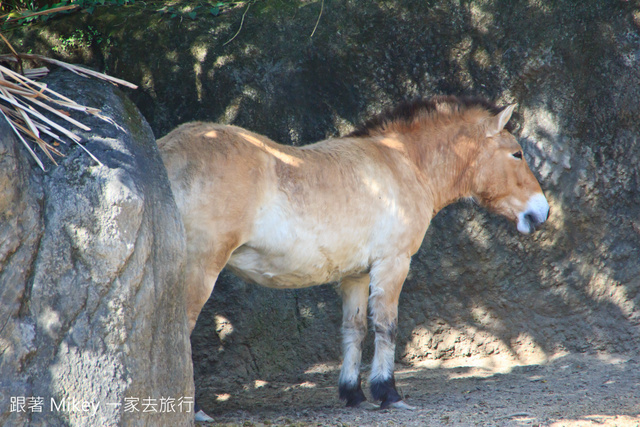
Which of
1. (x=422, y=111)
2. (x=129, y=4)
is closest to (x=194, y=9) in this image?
(x=129, y=4)

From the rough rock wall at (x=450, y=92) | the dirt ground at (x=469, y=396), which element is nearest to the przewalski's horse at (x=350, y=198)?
the dirt ground at (x=469, y=396)

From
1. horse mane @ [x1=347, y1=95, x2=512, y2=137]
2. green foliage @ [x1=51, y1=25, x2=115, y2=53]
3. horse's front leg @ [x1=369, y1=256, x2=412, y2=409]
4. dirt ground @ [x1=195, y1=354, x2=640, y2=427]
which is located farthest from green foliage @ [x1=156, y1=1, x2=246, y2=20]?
dirt ground @ [x1=195, y1=354, x2=640, y2=427]

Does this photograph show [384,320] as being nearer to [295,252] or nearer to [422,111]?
[295,252]

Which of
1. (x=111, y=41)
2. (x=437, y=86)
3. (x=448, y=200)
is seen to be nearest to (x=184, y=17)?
(x=111, y=41)

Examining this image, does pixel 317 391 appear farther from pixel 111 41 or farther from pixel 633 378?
pixel 111 41

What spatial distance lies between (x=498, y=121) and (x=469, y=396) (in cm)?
235

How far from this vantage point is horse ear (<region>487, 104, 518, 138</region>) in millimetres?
4926

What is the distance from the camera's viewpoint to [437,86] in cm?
596

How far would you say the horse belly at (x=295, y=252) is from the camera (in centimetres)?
405

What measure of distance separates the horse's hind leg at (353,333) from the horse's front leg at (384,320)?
0.78 ft

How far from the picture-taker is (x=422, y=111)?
511cm

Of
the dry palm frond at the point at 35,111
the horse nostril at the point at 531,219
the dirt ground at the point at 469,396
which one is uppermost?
the dry palm frond at the point at 35,111

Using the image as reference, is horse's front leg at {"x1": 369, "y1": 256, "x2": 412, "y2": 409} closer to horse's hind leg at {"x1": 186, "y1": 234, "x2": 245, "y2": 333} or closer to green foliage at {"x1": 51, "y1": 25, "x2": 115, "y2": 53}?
horse's hind leg at {"x1": 186, "y1": 234, "x2": 245, "y2": 333}

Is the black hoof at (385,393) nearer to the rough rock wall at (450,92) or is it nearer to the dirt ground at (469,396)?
the dirt ground at (469,396)
